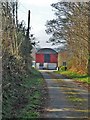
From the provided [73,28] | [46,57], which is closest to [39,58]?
[46,57]

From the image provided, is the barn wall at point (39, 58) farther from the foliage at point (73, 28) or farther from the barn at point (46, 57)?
the foliage at point (73, 28)

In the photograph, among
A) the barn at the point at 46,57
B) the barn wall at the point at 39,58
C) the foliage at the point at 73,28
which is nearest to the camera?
the foliage at the point at 73,28

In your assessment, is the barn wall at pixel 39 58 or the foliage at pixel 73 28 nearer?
the foliage at pixel 73 28

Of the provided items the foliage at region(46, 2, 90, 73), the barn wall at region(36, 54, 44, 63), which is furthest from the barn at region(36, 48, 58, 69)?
the foliage at region(46, 2, 90, 73)

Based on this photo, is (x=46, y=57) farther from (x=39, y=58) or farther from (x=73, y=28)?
(x=73, y=28)

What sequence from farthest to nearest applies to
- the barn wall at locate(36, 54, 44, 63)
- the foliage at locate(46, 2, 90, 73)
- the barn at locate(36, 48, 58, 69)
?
the barn at locate(36, 48, 58, 69)
the barn wall at locate(36, 54, 44, 63)
the foliage at locate(46, 2, 90, 73)

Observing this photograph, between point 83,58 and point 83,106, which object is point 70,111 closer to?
point 83,106

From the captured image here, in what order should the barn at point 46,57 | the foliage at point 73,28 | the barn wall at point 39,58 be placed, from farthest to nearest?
the barn at point 46,57
the barn wall at point 39,58
the foliage at point 73,28

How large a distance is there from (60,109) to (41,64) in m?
77.4

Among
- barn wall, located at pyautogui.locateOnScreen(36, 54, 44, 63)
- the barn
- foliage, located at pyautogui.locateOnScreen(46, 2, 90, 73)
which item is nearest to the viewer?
foliage, located at pyautogui.locateOnScreen(46, 2, 90, 73)

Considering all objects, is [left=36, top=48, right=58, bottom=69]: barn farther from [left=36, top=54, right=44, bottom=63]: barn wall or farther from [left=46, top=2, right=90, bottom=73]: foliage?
[left=46, top=2, right=90, bottom=73]: foliage

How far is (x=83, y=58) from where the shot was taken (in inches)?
1374

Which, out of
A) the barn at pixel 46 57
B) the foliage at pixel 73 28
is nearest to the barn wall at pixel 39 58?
the barn at pixel 46 57

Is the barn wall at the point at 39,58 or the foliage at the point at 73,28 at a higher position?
the foliage at the point at 73,28
